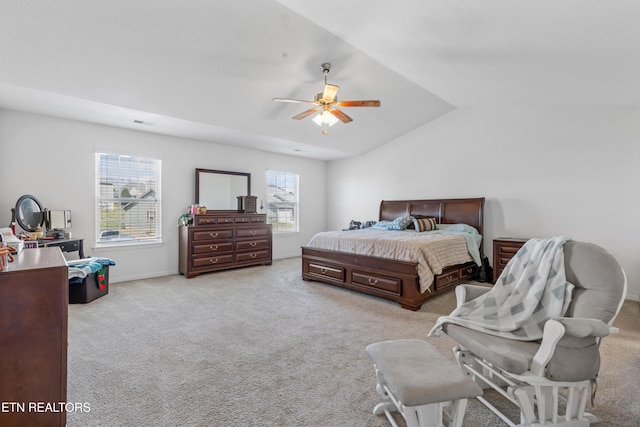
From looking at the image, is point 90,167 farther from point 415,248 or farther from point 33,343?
point 415,248

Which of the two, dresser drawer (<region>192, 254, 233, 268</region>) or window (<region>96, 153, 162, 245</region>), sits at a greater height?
window (<region>96, 153, 162, 245</region>)

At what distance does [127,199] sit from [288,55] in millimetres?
3527

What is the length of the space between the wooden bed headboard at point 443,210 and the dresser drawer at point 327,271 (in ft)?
7.66

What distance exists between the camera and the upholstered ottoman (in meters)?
1.33

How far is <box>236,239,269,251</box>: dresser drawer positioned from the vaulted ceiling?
7.20 feet

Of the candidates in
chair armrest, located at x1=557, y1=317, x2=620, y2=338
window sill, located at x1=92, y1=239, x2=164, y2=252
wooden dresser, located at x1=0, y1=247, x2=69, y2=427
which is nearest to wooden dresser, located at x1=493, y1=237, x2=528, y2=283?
chair armrest, located at x1=557, y1=317, x2=620, y2=338

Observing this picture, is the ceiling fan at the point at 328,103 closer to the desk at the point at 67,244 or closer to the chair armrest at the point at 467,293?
the chair armrest at the point at 467,293

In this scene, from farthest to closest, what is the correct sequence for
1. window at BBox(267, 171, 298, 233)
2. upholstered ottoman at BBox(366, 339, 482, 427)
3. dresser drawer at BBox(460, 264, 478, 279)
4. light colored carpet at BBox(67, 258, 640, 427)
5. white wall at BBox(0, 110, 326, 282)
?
window at BBox(267, 171, 298, 233) < dresser drawer at BBox(460, 264, 478, 279) < white wall at BBox(0, 110, 326, 282) < light colored carpet at BBox(67, 258, 640, 427) < upholstered ottoman at BBox(366, 339, 482, 427)

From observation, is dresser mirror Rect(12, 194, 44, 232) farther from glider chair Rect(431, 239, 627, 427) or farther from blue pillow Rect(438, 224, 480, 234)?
blue pillow Rect(438, 224, 480, 234)

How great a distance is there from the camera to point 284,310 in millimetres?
3543

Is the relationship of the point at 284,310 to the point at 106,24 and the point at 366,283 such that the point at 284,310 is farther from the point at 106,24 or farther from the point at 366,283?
the point at 106,24

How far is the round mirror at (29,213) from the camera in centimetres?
386

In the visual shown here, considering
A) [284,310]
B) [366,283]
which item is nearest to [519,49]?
[366,283]

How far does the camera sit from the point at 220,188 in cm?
591
